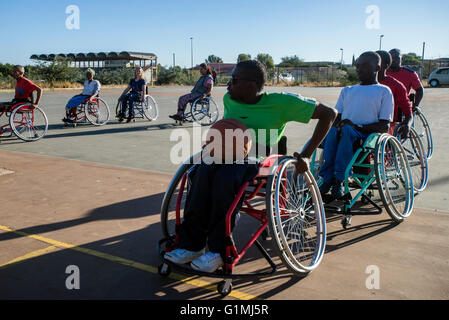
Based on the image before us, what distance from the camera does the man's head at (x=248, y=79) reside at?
3086 mm

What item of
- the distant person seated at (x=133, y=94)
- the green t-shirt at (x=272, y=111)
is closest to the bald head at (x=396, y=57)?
the green t-shirt at (x=272, y=111)

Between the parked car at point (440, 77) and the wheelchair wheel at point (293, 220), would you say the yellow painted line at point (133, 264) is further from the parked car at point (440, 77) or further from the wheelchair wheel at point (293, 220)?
the parked car at point (440, 77)

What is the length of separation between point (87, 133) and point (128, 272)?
758 centimetres

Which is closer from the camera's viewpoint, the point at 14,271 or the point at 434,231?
the point at 14,271

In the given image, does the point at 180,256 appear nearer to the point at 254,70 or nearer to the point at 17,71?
the point at 254,70

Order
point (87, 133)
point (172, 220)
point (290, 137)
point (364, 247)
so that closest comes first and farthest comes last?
point (364, 247)
point (172, 220)
point (290, 137)
point (87, 133)

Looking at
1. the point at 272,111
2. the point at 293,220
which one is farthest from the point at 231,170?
the point at 293,220

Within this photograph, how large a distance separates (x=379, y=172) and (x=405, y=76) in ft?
10.3

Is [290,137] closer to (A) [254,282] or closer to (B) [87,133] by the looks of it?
(B) [87,133]

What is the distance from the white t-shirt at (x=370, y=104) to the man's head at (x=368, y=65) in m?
0.09

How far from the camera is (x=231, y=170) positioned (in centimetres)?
287

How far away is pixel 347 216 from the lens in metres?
4.11

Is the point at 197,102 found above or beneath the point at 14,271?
above
